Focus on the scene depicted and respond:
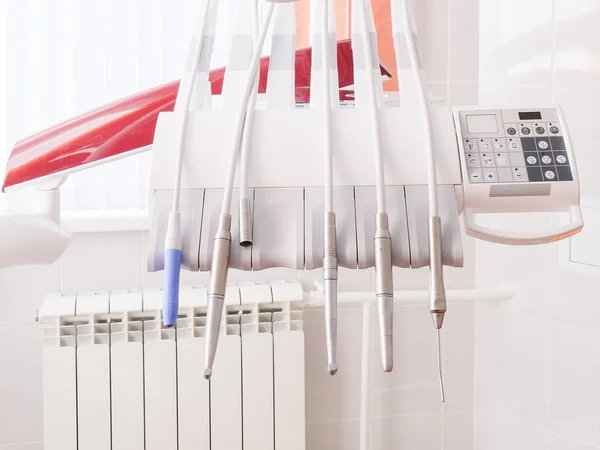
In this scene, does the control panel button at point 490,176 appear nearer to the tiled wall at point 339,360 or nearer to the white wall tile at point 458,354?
the tiled wall at point 339,360

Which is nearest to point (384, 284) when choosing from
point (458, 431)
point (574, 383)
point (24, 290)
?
point (574, 383)

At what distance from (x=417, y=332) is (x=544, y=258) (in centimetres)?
44

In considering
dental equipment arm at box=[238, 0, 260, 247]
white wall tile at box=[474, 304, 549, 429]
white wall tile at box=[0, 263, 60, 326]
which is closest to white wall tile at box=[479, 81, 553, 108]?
white wall tile at box=[474, 304, 549, 429]

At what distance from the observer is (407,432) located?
2.40 meters

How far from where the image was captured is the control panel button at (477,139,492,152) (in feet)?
2.26

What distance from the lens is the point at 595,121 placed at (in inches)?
74.6

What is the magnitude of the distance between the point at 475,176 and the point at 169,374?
1482 mm

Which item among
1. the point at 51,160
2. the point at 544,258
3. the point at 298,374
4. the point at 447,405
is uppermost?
the point at 51,160

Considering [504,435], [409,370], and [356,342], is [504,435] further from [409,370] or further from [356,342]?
[356,342]

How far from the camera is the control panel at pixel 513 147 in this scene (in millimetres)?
682

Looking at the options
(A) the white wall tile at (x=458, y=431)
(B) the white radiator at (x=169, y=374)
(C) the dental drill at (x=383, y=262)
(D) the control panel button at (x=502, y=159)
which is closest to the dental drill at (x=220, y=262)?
(C) the dental drill at (x=383, y=262)

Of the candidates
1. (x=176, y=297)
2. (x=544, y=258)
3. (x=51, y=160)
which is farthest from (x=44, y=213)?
(x=544, y=258)

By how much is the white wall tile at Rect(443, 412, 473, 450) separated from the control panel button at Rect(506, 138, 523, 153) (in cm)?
184

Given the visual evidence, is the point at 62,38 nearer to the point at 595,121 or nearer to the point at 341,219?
the point at 595,121
